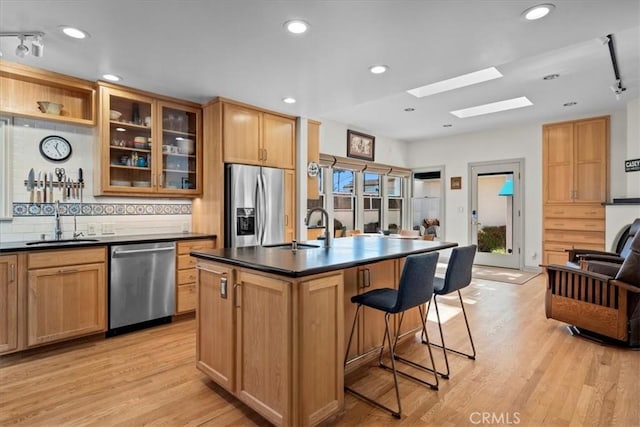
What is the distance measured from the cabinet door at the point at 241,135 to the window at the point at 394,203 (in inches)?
156

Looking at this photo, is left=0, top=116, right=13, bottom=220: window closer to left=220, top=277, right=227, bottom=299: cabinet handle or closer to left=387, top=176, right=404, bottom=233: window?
left=220, top=277, right=227, bottom=299: cabinet handle

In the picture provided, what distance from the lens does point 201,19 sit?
93.0 inches

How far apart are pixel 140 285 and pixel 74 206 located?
110 centimetres

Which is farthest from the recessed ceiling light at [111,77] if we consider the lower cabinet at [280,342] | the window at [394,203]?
the window at [394,203]

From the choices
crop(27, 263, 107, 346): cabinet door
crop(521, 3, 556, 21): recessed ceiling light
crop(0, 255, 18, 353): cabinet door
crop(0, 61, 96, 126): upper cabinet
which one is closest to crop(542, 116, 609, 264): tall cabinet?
crop(521, 3, 556, 21): recessed ceiling light

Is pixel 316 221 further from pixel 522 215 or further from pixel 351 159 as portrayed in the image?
pixel 522 215

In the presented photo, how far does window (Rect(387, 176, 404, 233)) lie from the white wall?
2.04 ft

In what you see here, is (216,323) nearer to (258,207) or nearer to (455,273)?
(455,273)

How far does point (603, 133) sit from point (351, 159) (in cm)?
409

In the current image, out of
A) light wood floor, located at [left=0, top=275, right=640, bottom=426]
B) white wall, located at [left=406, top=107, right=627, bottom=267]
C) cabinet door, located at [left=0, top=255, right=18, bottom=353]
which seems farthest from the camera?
white wall, located at [left=406, top=107, right=627, bottom=267]

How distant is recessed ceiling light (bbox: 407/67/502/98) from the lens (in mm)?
3988

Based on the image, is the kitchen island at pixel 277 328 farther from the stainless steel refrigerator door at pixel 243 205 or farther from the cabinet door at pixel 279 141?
the cabinet door at pixel 279 141

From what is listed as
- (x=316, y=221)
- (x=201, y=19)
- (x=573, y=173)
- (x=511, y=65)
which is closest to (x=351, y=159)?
(x=316, y=221)

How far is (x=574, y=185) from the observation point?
5781mm
